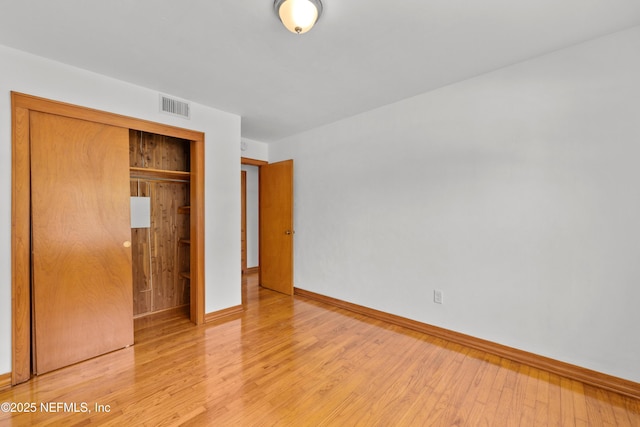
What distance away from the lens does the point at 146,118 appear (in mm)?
2691

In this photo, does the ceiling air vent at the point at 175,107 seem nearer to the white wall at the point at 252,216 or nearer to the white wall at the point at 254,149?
the white wall at the point at 254,149

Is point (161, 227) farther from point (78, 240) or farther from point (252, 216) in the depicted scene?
point (252, 216)

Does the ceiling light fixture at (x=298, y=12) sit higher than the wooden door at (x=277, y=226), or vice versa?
the ceiling light fixture at (x=298, y=12)

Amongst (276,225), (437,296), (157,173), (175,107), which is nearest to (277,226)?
(276,225)

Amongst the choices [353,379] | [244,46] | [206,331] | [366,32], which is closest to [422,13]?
[366,32]

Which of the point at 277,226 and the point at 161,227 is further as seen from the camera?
the point at 277,226

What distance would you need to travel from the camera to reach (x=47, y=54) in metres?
2.11

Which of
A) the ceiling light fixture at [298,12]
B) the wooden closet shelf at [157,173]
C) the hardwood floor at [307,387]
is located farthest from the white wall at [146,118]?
the ceiling light fixture at [298,12]

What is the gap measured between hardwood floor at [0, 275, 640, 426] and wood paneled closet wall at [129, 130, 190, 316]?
74cm

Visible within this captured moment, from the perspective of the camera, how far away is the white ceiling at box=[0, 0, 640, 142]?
5.41ft

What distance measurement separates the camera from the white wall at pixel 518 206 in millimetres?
1925

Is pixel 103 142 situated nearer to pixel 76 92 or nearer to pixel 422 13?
pixel 76 92

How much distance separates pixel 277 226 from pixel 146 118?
2.35m

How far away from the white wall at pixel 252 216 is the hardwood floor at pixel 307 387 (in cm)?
284
